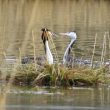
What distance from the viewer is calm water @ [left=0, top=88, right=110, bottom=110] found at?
10859 mm

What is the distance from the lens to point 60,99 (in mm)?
11797

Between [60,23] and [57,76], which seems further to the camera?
[60,23]

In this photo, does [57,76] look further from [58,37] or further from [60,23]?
[60,23]

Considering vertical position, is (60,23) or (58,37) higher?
(60,23)

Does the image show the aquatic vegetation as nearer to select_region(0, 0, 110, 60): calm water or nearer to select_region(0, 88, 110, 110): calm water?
select_region(0, 88, 110, 110): calm water

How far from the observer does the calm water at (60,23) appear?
20.6 metres

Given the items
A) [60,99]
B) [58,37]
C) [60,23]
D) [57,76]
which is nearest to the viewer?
[60,99]

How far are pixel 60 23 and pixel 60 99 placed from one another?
69.6ft

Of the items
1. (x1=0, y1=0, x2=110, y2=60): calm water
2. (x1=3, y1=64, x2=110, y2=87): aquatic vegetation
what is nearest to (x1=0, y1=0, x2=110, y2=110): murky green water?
(x1=0, y1=0, x2=110, y2=60): calm water

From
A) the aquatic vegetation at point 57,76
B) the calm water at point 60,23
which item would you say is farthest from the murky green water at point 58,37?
the aquatic vegetation at point 57,76

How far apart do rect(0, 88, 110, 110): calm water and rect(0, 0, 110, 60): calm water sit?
434cm

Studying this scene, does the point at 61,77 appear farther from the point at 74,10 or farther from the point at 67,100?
the point at 74,10

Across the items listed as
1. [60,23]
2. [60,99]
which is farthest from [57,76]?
[60,23]

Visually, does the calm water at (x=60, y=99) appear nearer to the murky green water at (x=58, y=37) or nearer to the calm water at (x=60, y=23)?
the murky green water at (x=58, y=37)
